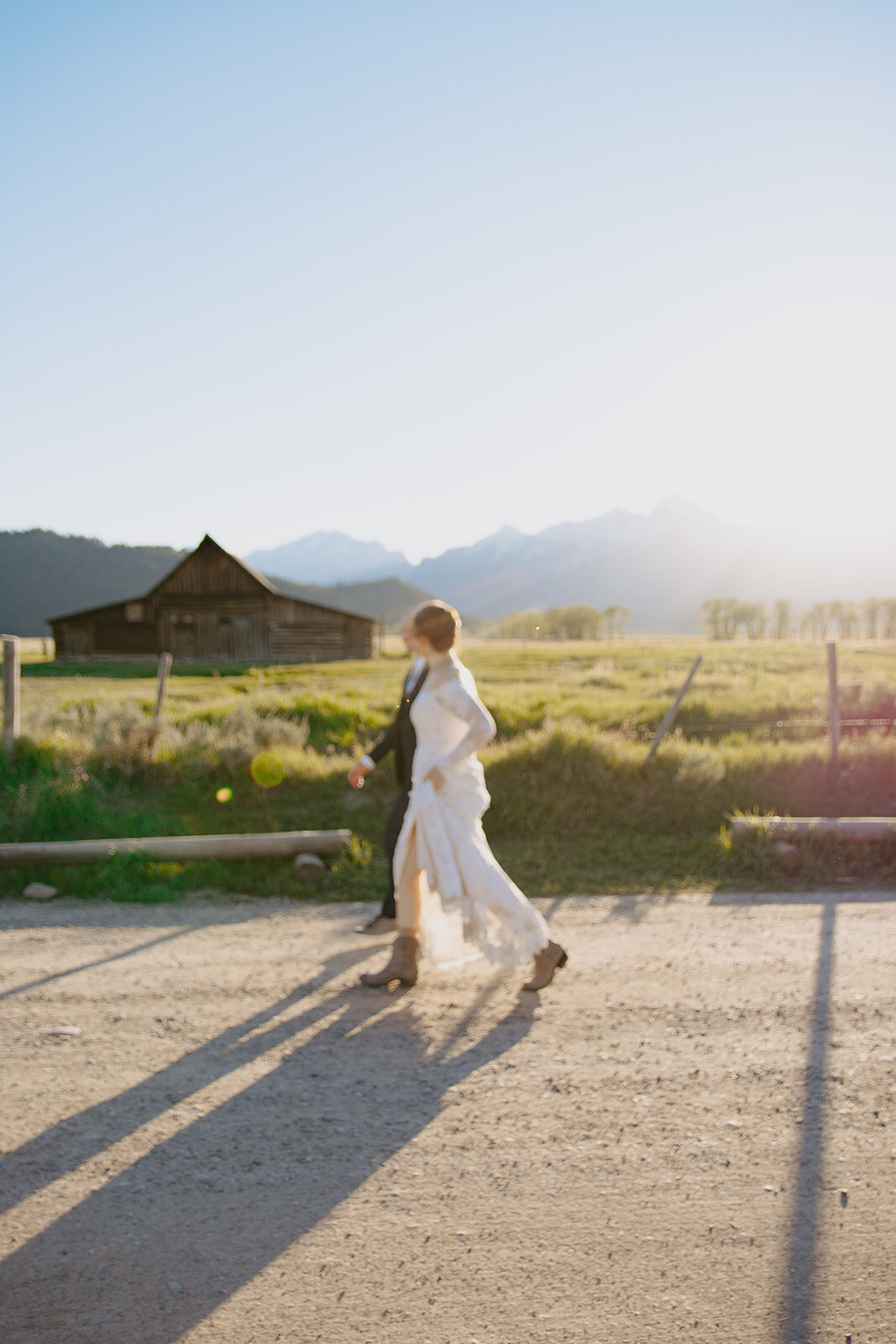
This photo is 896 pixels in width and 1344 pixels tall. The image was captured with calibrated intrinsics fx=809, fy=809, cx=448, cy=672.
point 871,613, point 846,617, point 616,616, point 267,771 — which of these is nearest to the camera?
point 267,771

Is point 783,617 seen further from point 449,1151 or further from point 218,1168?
point 218,1168

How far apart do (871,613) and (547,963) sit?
444ft

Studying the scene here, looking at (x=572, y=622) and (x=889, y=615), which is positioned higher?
(x=889, y=615)

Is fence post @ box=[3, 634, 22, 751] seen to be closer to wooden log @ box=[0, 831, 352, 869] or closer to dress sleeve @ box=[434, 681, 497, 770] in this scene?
wooden log @ box=[0, 831, 352, 869]

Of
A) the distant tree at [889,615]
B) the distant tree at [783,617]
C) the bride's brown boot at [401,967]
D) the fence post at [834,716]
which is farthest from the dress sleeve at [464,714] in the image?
the distant tree at [783,617]

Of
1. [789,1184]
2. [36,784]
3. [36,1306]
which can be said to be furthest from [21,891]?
[789,1184]

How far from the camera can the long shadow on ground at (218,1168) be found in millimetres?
2334

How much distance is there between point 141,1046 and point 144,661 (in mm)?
42917

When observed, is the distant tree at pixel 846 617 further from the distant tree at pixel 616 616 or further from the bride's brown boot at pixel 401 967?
the bride's brown boot at pixel 401 967

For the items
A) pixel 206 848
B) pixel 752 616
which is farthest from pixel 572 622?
pixel 206 848

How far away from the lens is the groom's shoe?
5414 mm

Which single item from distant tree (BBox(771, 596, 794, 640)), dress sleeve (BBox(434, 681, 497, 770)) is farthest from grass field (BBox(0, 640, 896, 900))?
distant tree (BBox(771, 596, 794, 640))

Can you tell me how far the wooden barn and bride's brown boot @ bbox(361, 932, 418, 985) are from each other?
131ft

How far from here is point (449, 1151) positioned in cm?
301
